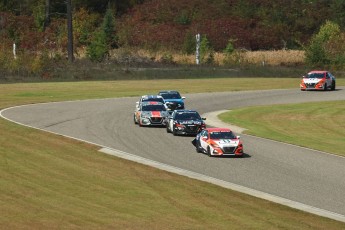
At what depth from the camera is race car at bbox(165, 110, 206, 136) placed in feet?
156

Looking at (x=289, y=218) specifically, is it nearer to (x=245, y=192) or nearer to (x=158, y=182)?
(x=245, y=192)

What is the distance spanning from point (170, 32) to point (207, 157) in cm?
8333

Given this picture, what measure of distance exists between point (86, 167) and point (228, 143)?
7998 mm

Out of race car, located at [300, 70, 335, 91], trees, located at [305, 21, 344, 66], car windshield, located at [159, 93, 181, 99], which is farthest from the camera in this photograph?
trees, located at [305, 21, 344, 66]

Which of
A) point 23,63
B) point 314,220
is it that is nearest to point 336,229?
point 314,220

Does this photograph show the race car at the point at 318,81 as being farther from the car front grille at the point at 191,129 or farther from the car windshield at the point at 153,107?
the car front grille at the point at 191,129

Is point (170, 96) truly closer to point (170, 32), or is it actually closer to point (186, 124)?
point (186, 124)

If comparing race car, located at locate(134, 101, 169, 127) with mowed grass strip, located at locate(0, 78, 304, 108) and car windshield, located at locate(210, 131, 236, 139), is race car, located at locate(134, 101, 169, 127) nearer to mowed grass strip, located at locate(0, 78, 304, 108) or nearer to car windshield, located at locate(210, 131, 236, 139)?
car windshield, located at locate(210, 131, 236, 139)

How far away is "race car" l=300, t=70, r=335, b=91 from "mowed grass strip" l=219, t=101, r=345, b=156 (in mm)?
8826

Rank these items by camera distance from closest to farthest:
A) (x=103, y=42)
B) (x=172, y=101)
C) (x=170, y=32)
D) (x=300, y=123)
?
(x=300, y=123), (x=172, y=101), (x=103, y=42), (x=170, y=32)

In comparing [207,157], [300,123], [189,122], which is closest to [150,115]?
[189,122]

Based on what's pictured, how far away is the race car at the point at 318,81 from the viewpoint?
258 ft

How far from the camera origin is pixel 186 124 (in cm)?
4750

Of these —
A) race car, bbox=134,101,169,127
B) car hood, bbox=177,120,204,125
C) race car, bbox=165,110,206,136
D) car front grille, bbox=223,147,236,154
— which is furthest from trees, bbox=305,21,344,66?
car front grille, bbox=223,147,236,154
